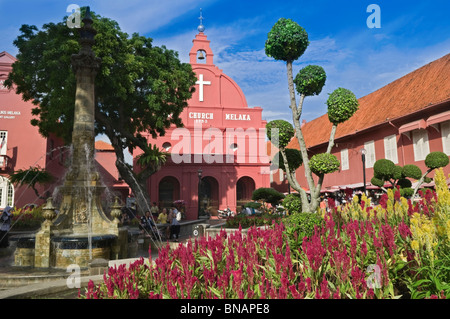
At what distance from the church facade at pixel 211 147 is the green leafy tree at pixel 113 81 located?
8.56 m

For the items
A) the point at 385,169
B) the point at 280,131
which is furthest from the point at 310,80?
the point at 385,169

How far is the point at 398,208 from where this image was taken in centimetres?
690

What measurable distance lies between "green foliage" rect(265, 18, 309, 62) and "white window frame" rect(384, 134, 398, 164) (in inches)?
580

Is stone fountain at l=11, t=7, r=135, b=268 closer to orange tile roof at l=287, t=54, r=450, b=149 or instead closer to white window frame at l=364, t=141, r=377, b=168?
orange tile roof at l=287, t=54, r=450, b=149

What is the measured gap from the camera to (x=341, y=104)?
9.09 metres

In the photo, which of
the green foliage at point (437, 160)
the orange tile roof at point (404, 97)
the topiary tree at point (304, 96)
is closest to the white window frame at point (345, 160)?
the orange tile roof at point (404, 97)

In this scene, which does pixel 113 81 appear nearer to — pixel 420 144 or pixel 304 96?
pixel 304 96

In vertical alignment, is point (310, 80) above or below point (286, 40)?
below

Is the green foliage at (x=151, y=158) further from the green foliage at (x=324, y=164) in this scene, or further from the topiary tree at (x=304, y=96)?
the green foliage at (x=324, y=164)

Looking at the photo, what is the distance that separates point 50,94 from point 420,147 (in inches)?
809

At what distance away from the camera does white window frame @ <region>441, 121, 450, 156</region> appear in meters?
17.2

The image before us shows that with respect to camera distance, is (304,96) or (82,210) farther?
(304,96)

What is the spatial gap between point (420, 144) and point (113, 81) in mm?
17182

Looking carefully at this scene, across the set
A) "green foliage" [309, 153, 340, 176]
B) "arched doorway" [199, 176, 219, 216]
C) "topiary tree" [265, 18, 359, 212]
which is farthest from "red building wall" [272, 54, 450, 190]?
"green foliage" [309, 153, 340, 176]
